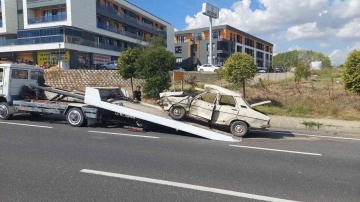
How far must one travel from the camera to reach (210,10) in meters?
65.5

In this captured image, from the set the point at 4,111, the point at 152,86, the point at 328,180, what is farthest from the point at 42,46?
the point at 328,180

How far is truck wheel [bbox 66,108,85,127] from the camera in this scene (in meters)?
9.31

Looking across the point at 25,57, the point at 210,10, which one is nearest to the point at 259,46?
the point at 210,10

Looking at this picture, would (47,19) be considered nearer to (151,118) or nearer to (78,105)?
(78,105)

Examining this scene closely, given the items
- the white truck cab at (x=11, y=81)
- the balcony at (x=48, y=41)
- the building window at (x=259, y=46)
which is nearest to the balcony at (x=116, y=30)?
the balcony at (x=48, y=41)

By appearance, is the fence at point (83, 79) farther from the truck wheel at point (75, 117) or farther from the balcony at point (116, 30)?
the balcony at point (116, 30)

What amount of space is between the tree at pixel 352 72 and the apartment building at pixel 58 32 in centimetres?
3352

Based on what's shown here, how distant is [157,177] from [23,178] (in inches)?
84.4

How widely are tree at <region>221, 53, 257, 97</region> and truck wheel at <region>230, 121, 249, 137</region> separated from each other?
662 cm

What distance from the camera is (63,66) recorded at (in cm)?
3850

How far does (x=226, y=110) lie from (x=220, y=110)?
0.61ft

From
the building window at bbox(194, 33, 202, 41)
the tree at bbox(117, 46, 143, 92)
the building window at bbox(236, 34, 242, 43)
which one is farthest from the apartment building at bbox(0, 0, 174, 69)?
the building window at bbox(236, 34, 242, 43)

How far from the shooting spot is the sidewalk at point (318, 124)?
1049 centimetres

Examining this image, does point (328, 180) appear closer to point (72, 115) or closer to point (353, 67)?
point (72, 115)
